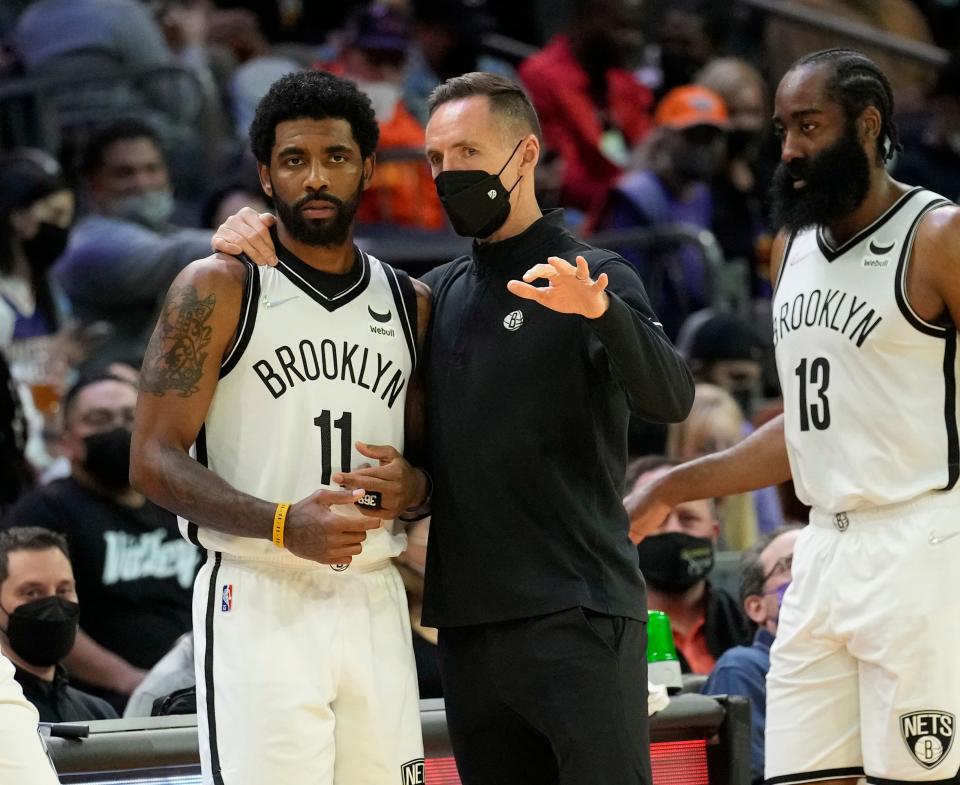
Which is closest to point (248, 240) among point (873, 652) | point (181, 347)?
point (181, 347)

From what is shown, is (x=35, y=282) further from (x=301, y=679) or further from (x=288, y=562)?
(x=301, y=679)

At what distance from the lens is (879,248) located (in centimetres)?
458

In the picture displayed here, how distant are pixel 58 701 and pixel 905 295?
2.82 metres

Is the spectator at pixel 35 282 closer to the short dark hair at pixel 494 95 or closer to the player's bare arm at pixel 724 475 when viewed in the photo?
the player's bare arm at pixel 724 475

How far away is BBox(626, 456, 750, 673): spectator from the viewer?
20.7ft

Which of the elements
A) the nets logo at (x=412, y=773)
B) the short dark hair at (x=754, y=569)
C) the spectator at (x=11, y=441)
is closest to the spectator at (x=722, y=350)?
the short dark hair at (x=754, y=569)

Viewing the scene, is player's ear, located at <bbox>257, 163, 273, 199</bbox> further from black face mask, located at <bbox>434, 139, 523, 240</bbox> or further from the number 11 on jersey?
the number 11 on jersey

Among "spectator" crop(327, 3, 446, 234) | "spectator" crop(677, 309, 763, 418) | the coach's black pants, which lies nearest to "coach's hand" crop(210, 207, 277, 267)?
the coach's black pants

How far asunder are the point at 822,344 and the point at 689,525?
1979 millimetres

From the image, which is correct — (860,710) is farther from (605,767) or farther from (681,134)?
(681,134)

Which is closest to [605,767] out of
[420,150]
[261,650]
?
[261,650]

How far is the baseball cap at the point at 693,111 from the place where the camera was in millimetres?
10711

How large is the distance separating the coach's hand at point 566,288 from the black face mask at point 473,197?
448 mm

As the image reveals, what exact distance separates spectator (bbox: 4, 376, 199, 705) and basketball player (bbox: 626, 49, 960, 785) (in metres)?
2.87
